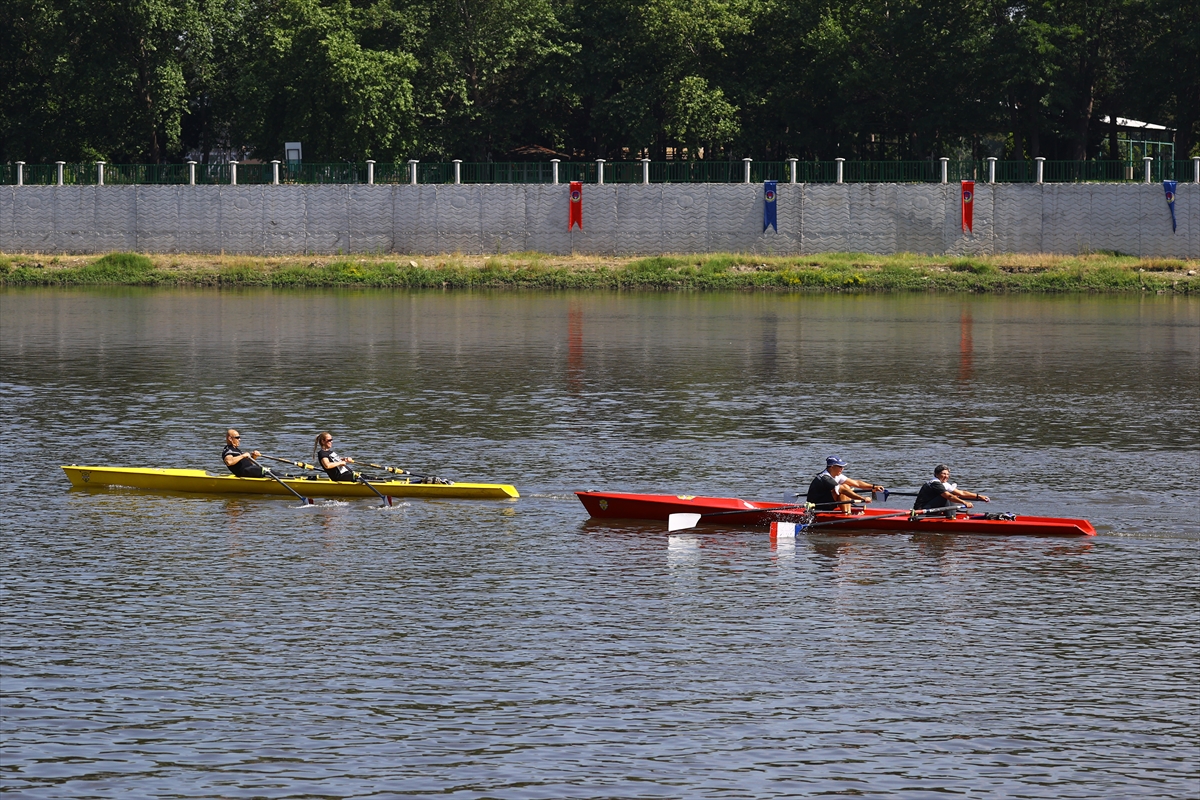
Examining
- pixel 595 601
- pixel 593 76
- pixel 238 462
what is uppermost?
pixel 593 76

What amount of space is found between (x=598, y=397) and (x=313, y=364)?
11.5m

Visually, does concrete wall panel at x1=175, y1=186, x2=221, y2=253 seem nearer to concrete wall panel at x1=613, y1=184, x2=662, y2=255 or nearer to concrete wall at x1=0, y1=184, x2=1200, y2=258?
concrete wall at x1=0, y1=184, x2=1200, y2=258

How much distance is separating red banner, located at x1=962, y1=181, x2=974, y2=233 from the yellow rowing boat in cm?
5317

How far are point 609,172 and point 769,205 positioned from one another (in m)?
8.71

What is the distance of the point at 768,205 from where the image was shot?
267ft

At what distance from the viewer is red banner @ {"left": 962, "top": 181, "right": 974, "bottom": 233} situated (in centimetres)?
7956

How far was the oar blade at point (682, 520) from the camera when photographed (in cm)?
2860

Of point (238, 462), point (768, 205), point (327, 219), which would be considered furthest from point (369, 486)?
point (327, 219)

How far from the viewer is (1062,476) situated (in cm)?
3338

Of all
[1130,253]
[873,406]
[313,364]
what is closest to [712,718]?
[873,406]

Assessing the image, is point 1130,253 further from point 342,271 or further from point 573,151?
point 342,271

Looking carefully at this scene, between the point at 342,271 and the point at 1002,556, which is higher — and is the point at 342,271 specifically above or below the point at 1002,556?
above

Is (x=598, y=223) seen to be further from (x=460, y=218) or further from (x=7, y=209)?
(x=7, y=209)

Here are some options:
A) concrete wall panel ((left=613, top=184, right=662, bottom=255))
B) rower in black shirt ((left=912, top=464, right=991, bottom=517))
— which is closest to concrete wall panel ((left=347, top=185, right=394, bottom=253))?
concrete wall panel ((left=613, top=184, right=662, bottom=255))
